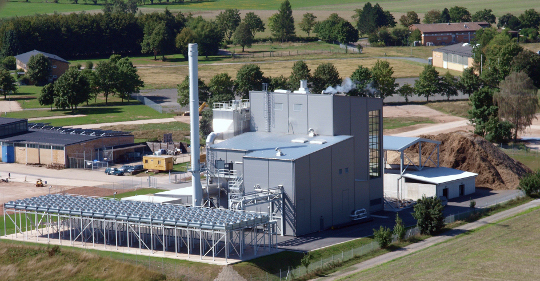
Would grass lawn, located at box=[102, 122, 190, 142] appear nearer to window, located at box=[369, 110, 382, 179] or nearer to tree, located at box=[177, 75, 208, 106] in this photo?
tree, located at box=[177, 75, 208, 106]

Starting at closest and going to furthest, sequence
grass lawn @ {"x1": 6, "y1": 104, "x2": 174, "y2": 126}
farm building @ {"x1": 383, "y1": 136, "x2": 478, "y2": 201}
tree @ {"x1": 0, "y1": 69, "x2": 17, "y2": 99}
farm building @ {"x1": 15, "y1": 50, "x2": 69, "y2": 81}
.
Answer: farm building @ {"x1": 383, "y1": 136, "x2": 478, "y2": 201}, grass lawn @ {"x1": 6, "y1": 104, "x2": 174, "y2": 126}, tree @ {"x1": 0, "y1": 69, "x2": 17, "y2": 99}, farm building @ {"x1": 15, "y1": 50, "x2": 69, "y2": 81}

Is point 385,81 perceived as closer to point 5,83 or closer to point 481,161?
point 481,161

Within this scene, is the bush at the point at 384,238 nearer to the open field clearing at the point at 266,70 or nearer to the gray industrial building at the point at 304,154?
the gray industrial building at the point at 304,154

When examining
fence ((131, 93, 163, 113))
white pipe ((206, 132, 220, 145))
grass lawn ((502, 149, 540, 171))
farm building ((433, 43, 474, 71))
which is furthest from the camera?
farm building ((433, 43, 474, 71))

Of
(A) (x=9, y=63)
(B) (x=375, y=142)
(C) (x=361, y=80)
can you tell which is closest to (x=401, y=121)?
(C) (x=361, y=80)

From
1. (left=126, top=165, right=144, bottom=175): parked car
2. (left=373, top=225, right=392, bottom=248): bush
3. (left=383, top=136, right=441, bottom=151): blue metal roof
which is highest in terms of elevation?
(left=383, top=136, right=441, bottom=151): blue metal roof

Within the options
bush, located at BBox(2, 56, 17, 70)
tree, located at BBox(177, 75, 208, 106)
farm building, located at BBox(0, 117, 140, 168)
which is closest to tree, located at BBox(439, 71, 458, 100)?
tree, located at BBox(177, 75, 208, 106)
